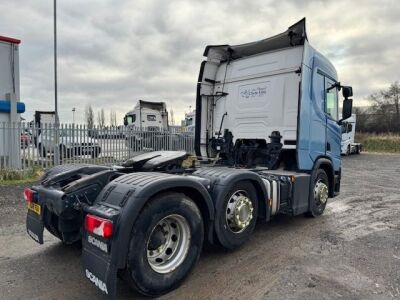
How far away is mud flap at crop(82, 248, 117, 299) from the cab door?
497cm

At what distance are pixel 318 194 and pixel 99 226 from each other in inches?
178

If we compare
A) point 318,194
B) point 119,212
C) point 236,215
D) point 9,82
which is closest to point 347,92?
point 318,194

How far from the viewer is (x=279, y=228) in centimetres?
576

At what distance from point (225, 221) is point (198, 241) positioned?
602mm

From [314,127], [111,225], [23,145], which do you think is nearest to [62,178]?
[111,225]

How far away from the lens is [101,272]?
2.99 meters

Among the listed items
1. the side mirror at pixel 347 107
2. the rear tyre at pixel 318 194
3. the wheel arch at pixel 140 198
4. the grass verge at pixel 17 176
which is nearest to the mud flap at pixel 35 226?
the wheel arch at pixel 140 198

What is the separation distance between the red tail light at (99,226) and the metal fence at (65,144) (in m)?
8.62

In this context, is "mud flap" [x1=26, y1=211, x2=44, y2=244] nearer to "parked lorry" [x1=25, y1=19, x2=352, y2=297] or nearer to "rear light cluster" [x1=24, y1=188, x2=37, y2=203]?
"parked lorry" [x1=25, y1=19, x2=352, y2=297]

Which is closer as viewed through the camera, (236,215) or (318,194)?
(236,215)

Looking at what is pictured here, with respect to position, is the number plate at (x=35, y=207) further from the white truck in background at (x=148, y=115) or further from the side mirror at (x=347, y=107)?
the white truck in background at (x=148, y=115)

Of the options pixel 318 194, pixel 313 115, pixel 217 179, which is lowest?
pixel 318 194

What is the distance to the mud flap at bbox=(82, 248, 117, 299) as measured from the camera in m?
2.91

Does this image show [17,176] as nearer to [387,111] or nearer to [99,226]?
[99,226]
